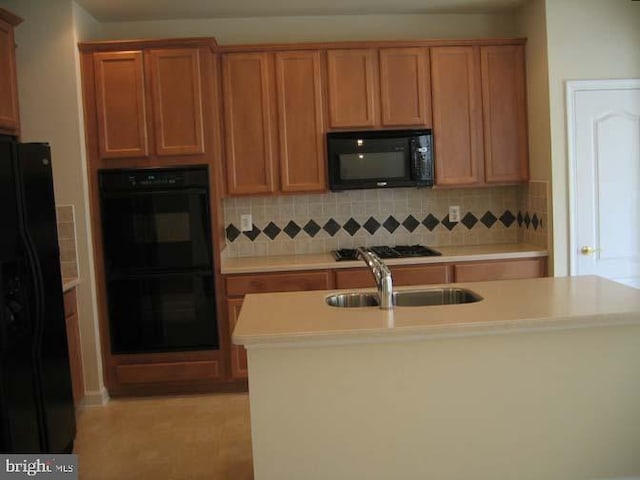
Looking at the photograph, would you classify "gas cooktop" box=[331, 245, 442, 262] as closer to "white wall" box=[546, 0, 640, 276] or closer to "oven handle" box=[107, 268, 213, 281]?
"oven handle" box=[107, 268, 213, 281]

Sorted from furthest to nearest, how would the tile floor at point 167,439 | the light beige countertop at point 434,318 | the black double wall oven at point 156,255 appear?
the black double wall oven at point 156,255
the tile floor at point 167,439
the light beige countertop at point 434,318

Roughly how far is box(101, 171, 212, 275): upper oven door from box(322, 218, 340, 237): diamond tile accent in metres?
1.00

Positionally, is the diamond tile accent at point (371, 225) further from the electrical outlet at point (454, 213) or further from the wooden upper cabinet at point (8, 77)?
the wooden upper cabinet at point (8, 77)

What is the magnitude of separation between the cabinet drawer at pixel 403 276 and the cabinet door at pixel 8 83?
217cm

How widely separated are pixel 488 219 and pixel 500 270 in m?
0.68

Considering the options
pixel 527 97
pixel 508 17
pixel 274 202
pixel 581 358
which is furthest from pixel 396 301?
pixel 508 17

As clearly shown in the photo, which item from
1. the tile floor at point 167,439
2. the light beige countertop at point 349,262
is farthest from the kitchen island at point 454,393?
the light beige countertop at point 349,262

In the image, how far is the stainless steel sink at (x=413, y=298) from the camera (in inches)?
119

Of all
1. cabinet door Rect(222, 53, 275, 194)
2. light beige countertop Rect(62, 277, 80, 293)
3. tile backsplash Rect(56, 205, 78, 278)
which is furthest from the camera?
cabinet door Rect(222, 53, 275, 194)

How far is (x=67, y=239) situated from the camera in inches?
161

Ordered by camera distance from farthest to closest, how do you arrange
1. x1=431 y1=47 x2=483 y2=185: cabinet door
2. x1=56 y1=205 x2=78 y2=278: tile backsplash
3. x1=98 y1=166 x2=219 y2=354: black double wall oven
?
x1=431 y1=47 x2=483 y2=185: cabinet door → x1=98 y1=166 x2=219 y2=354: black double wall oven → x1=56 y1=205 x2=78 y2=278: tile backsplash

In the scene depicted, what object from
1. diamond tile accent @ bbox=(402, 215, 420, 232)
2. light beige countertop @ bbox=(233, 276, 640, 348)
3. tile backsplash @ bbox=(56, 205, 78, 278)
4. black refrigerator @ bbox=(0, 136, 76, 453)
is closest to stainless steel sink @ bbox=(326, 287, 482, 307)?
light beige countertop @ bbox=(233, 276, 640, 348)

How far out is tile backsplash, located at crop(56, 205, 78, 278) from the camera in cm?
407

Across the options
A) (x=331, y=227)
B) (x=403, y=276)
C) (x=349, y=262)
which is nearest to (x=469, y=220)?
(x=403, y=276)
